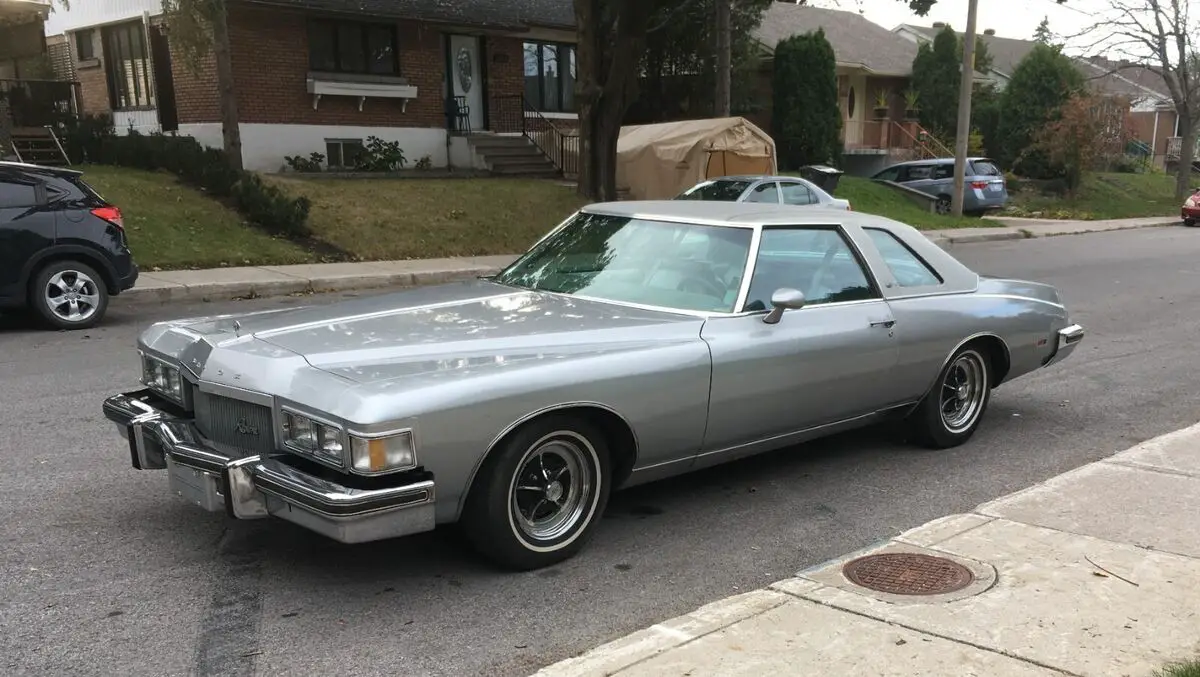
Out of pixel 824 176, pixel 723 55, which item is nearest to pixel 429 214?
pixel 723 55

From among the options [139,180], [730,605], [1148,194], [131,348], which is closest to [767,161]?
[139,180]

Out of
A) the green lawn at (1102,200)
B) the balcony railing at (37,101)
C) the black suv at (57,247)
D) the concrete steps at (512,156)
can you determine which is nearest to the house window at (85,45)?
the balcony railing at (37,101)

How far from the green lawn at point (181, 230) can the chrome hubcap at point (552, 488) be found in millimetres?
10997

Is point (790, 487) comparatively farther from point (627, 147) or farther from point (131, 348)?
point (627, 147)

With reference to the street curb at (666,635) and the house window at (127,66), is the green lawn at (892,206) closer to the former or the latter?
the house window at (127,66)

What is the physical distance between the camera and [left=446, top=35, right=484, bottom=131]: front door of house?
80.3 feet

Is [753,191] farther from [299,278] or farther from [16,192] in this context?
[16,192]

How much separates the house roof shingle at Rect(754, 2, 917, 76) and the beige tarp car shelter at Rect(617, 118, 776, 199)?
50.0ft

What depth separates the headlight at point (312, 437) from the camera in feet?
11.1

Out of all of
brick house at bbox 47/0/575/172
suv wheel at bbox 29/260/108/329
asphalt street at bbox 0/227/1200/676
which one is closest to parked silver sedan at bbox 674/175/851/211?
brick house at bbox 47/0/575/172

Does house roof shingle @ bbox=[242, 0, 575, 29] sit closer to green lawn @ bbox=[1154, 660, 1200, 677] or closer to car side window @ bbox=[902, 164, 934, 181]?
car side window @ bbox=[902, 164, 934, 181]

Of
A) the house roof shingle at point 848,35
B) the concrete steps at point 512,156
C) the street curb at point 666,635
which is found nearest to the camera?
the street curb at point 666,635

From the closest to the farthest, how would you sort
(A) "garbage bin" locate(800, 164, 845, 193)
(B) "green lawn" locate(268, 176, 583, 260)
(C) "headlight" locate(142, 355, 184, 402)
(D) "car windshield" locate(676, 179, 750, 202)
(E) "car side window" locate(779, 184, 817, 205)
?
(C) "headlight" locate(142, 355, 184, 402)
(B) "green lawn" locate(268, 176, 583, 260)
(D) "car windshield" locate(676, 179, 750, 202)
(E) "car side window" locate(779, 184, 817, 205)
(A) "garbage bin" locate(800, 164, 845, 193)

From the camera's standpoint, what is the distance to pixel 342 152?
21922 millimetres
